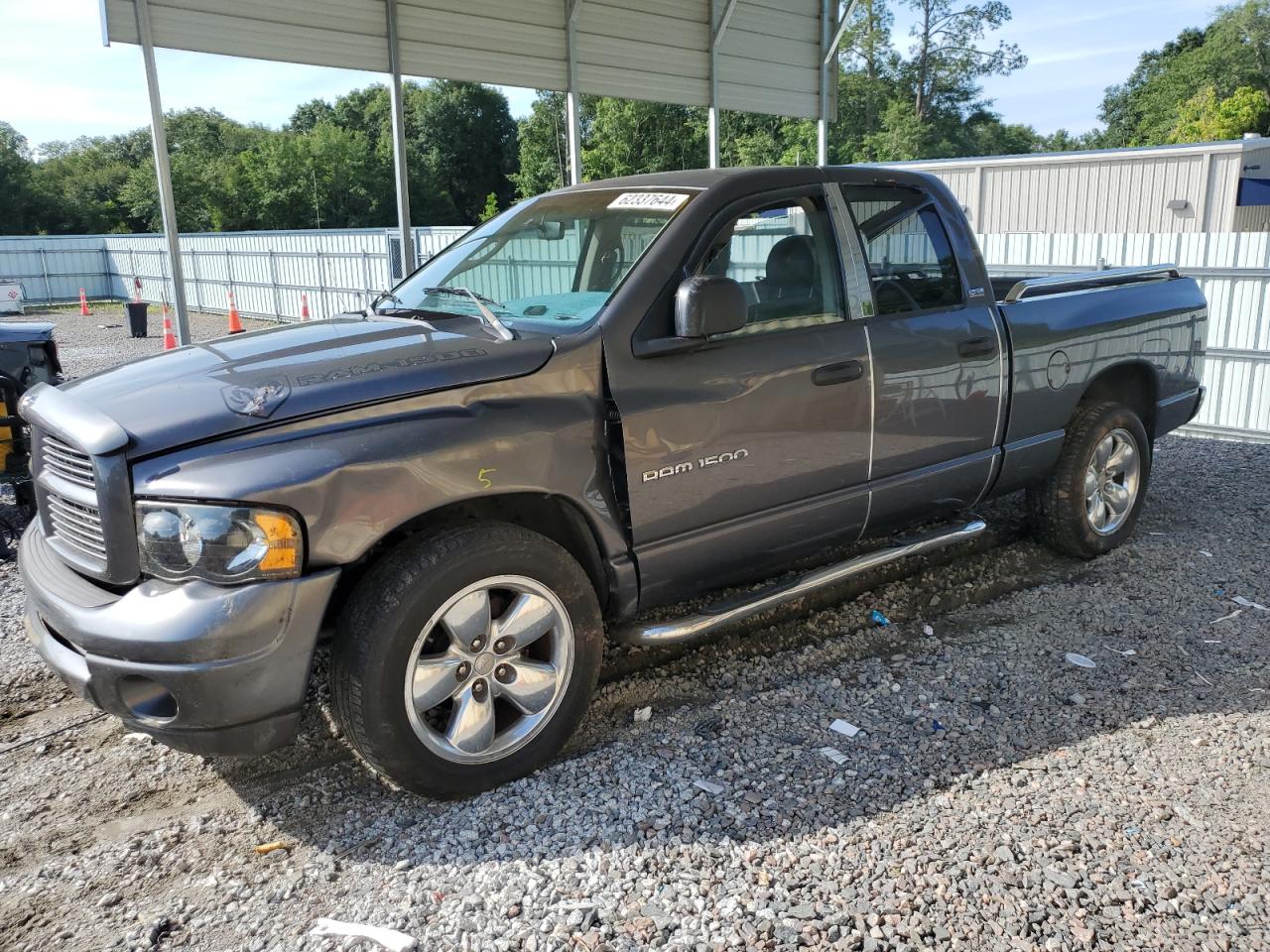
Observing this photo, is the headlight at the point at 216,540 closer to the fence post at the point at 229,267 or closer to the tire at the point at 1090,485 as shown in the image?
the tire at the point at 1090,485

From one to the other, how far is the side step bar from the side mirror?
1035mm

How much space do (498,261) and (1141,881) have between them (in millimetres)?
3247

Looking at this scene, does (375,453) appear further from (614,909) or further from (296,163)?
(296,163)

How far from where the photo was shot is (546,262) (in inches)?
164

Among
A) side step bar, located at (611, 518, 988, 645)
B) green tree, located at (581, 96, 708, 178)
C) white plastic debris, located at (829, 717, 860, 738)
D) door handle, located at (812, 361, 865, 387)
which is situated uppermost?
green tree, located at (581, 96, 708, 178)

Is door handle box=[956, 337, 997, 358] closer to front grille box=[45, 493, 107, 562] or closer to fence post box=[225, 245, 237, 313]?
front grille box=[45, 493, 107, 562]

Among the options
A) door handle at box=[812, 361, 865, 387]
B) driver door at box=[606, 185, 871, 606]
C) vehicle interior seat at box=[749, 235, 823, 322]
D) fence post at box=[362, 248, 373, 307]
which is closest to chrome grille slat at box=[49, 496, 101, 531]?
driver door at box=[606, 185, 871, 606]

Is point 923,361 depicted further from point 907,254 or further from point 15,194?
point 15,194

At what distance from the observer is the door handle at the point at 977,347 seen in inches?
178

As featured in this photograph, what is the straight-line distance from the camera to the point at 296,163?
208ft

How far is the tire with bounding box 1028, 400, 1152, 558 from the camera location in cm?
530

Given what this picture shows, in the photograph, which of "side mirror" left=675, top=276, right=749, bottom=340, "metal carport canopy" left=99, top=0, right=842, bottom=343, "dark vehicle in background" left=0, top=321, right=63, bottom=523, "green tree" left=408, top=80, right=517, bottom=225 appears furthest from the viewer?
"green tree" left=408, top=80, right=517, bottom=225

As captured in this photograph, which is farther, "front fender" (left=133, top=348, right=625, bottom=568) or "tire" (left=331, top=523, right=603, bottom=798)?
"tire" (left=331, top=523, right=603, bottom=798)

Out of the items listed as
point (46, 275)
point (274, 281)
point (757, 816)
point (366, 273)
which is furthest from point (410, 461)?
point (46, 275)
